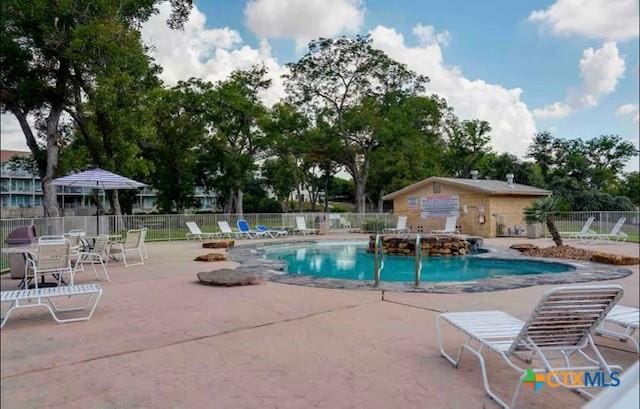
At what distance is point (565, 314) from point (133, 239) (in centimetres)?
824

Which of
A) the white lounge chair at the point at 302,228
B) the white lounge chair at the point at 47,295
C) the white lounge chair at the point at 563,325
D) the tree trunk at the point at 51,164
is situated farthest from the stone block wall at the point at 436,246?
the tree trunk at the point at 51,164

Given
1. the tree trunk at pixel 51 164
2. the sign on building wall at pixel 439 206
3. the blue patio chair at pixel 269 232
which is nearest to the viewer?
the tree trunk at pixel 51 164

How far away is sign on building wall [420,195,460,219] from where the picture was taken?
1888cm

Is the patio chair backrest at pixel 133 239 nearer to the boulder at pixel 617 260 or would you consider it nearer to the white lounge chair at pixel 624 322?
the white lounge chair at pixel 624 322

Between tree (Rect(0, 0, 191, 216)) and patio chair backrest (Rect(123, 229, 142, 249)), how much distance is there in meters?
4.13

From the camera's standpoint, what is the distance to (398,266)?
10.7 m

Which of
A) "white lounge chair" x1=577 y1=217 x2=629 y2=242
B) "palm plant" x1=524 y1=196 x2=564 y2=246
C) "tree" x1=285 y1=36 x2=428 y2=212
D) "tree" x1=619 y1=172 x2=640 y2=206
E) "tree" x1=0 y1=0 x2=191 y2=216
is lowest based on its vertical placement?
"white lounge chair" x1=577 y1=217 x2=629 y2=242

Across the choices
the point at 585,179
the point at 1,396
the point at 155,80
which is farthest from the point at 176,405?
the point at 585,179

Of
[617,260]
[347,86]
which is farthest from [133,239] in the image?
[347,86]

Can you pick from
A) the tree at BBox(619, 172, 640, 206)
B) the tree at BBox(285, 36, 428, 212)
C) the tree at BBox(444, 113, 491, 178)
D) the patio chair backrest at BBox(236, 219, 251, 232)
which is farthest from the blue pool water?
the tree at BBox(444, 113, 491, 178)

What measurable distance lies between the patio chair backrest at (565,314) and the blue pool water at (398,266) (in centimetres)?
541

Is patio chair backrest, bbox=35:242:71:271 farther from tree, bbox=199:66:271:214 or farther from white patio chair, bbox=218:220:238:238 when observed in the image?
tree, bbox=199:66:271:214

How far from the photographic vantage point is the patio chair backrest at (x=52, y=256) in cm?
541

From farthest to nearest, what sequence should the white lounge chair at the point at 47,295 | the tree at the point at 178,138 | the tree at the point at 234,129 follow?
1. the tree at the point at 234,129
2. the tree at the point at 178,138
3. the white lounge chair at the point at 47,295
